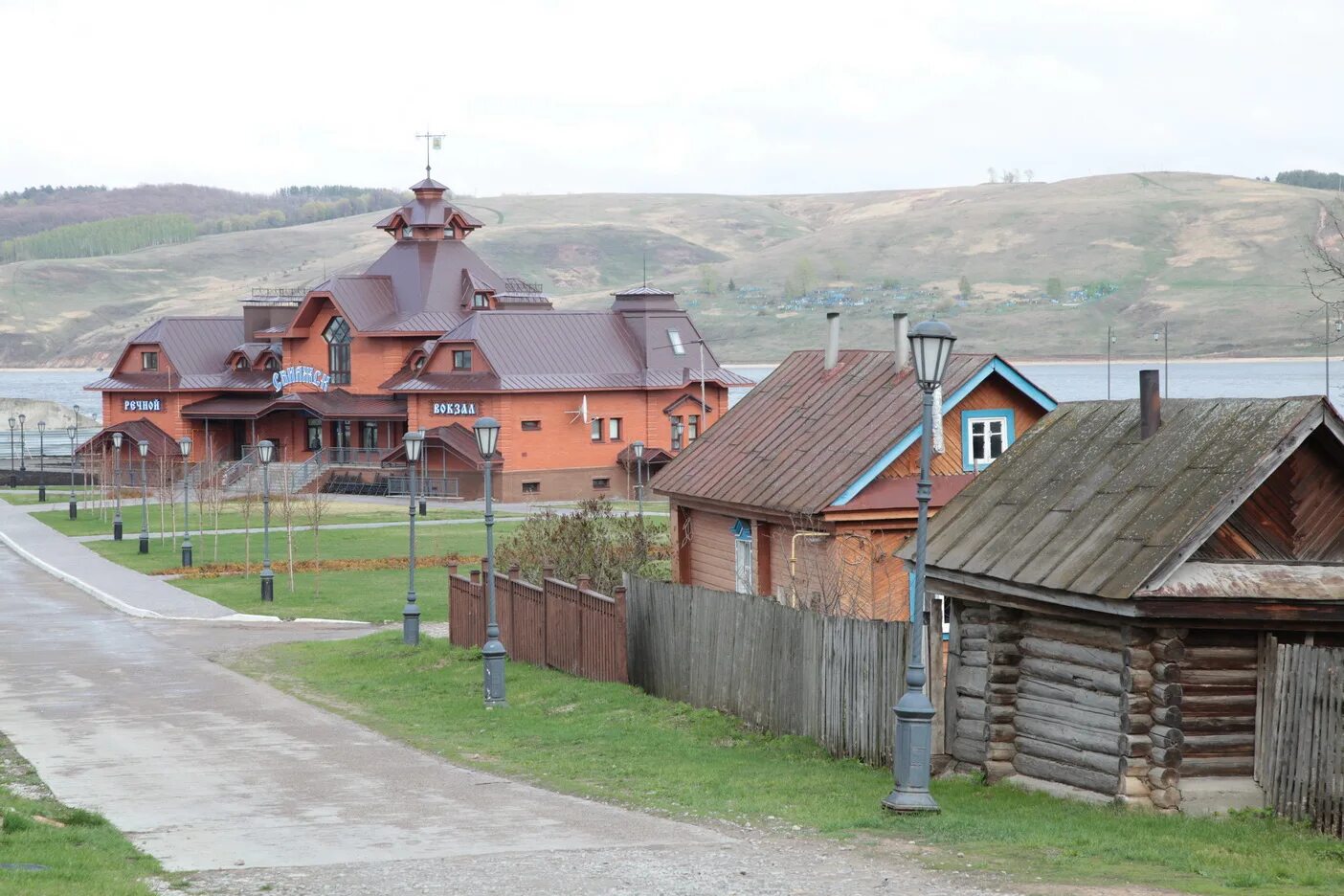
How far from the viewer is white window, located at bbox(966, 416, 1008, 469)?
2919cm

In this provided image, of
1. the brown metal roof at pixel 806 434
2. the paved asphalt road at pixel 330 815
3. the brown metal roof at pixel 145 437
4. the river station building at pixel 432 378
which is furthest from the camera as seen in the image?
the brown metal roof at pixel 145 437

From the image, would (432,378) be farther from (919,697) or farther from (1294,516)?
(1294,516)

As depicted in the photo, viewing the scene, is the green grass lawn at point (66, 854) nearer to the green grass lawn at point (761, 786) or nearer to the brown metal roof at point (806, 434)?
the green grass lawn at point (761, 786)

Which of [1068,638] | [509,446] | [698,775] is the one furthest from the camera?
[509,446]

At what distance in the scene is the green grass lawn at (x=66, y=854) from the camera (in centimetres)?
1179

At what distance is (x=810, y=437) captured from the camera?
29.3 meters

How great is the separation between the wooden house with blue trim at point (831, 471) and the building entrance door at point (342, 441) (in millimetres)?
53106

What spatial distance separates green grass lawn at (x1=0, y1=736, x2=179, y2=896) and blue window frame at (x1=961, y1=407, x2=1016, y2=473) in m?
17.1

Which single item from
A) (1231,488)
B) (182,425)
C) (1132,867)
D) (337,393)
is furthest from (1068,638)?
(182,425)

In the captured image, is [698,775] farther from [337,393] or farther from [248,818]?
[337,393]

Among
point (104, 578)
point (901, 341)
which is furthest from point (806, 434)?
point (104, 578)

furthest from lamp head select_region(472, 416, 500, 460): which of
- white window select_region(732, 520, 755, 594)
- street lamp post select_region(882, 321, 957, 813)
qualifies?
street lamp post select_region(882, 321, 957, 813)

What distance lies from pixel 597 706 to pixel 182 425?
70619 mm

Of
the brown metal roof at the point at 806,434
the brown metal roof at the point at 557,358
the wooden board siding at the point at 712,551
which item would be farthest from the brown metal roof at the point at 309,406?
the brown metal roof at the point at 806,434
